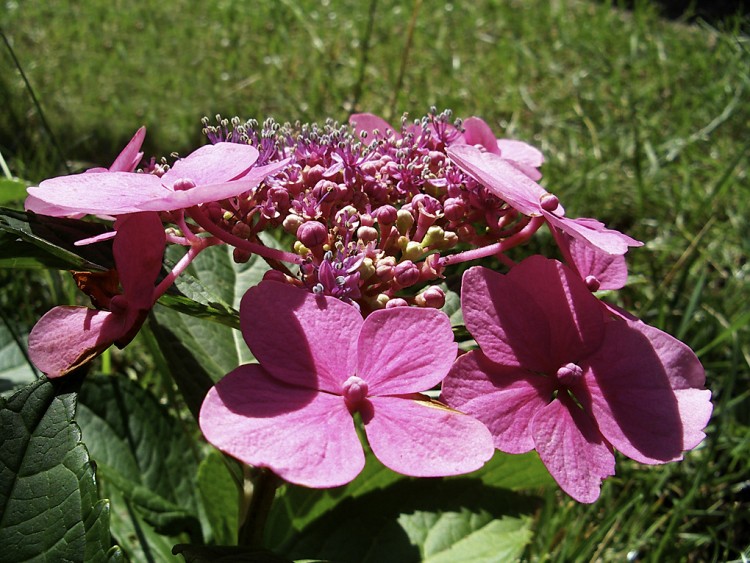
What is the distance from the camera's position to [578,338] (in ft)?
2.56

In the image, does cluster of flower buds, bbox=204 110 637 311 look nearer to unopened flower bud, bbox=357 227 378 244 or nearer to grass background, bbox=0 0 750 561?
unopened flower bud, bbox=357 227 378 244

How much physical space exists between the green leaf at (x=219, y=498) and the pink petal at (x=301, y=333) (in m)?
0.50

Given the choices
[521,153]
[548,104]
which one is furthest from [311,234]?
[548,104]

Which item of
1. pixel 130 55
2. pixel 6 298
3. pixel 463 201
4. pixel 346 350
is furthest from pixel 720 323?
pixel 130 55

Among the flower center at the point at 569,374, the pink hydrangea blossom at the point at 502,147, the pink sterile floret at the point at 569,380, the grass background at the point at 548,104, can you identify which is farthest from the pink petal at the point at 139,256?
the grass background at the point at 548,104

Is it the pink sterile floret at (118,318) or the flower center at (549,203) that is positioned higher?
the flower center at (549,203)

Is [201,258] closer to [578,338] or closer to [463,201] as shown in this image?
[463,201]

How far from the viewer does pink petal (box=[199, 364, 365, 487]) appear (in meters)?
0.61

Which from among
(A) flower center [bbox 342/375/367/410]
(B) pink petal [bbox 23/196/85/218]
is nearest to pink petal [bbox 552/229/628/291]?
(A) flower center [bbox 342/375/367/410]

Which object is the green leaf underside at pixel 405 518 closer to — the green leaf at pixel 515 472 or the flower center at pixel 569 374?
the green leaf at pixel 515 472

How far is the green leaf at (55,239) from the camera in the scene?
738mm

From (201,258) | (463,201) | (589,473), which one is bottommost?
(201,258)

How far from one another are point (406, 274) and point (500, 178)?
162 mm

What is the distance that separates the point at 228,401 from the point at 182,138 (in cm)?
228
